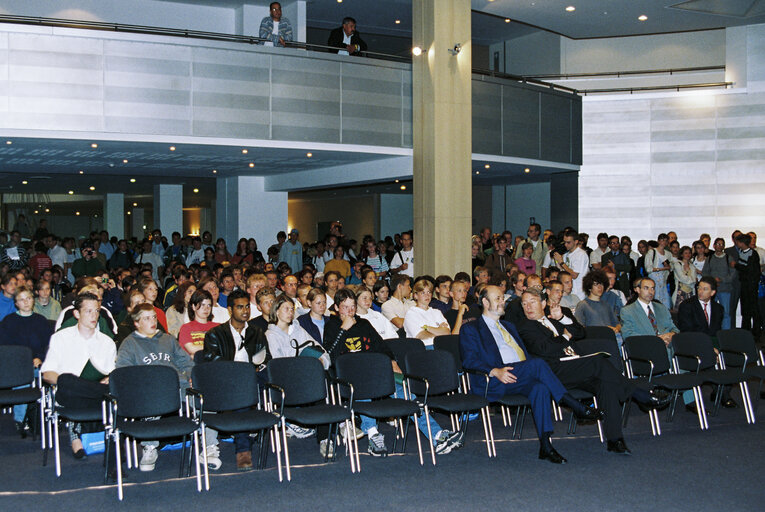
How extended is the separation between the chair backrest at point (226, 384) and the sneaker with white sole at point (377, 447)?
0.93 m

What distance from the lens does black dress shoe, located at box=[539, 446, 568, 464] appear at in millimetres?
5672

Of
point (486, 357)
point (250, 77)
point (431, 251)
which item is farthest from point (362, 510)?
point (250, 77)

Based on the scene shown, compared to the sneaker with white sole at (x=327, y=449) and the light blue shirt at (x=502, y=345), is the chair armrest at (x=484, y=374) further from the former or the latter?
the sneaker with white sole at (x=327, y=449)

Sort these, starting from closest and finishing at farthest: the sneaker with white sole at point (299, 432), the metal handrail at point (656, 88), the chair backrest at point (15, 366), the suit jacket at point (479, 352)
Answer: the chair backrest at point (15, 366), the suit jacket at point (479, 352), the sneaker with white sole at point (299, 432), the metal handrail at point (656, 88)

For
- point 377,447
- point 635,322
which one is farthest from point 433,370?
point 635,322

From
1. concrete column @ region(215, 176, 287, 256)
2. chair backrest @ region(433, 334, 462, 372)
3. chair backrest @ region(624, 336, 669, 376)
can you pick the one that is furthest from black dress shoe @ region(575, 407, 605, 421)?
concrete column @ region(215, 176, 287, 256)

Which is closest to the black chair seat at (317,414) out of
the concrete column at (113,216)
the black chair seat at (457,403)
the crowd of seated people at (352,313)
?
the crowd of seated people at (352,313)

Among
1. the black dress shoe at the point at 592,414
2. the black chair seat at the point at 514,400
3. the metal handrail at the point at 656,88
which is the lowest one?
the black dress shoe at the point at 592,414

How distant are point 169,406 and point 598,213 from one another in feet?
40.6

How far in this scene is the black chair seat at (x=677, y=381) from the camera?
6.69m

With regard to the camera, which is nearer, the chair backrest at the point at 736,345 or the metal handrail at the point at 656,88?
the chair backrest at the point at 736,345

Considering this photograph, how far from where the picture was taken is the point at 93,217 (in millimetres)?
27047

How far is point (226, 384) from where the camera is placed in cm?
551

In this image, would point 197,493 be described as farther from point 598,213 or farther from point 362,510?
point 598,213
